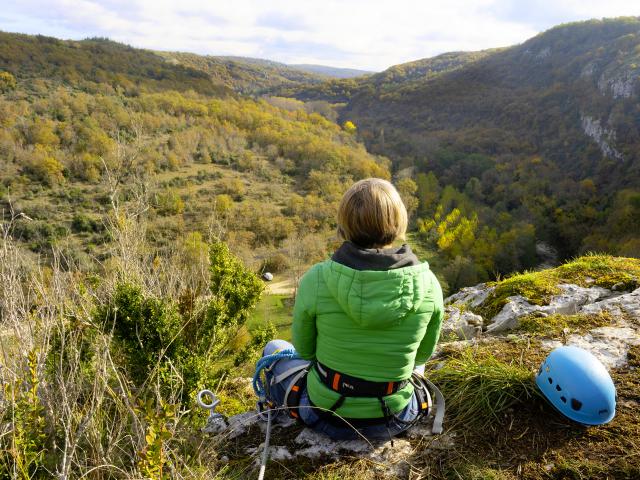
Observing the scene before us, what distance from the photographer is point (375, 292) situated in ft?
6.07

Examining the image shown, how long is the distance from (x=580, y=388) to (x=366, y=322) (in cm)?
128

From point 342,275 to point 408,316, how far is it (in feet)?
1.37

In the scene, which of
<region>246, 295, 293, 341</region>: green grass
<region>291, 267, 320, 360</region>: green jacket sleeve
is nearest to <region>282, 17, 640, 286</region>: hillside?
<region>246, 295, 293, 341</region>: green grass

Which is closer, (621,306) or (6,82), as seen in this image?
(621,306)

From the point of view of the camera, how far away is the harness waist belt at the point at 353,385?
212cm

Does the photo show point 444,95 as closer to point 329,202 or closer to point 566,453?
point 329,202

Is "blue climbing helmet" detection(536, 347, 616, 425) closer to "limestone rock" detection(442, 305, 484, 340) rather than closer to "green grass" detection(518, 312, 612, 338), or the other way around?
"green grass" detection(518, 312, 612, 338)

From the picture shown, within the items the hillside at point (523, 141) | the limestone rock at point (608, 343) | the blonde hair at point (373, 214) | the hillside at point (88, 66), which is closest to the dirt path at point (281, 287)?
the hillside at point (523, 141)

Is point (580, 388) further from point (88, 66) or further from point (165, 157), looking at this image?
point (88, 66)

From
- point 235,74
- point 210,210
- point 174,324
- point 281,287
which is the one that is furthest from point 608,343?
point 235,74

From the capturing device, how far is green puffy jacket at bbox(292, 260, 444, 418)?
186cm

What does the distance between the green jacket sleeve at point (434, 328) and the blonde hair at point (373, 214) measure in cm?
35

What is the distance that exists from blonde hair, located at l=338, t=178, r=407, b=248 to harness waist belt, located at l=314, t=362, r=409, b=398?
0.71 metres

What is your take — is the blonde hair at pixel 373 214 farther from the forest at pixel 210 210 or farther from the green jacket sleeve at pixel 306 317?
the forest at pixel 210 210
